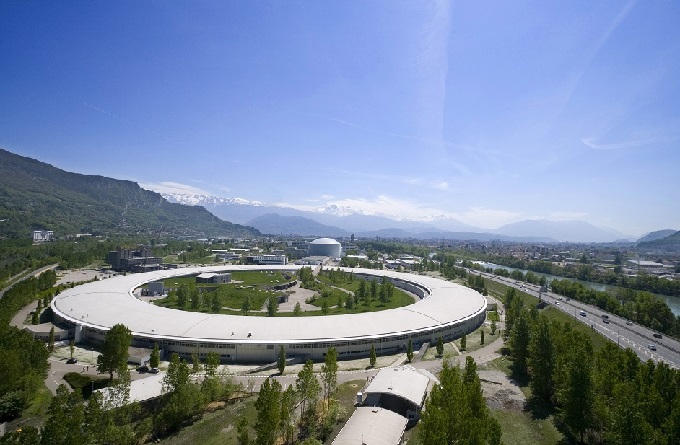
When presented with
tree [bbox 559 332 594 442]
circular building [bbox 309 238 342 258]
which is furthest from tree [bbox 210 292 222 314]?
circular building [bbox 309 238 342 258]

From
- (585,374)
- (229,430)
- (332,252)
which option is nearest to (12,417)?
(229,430)

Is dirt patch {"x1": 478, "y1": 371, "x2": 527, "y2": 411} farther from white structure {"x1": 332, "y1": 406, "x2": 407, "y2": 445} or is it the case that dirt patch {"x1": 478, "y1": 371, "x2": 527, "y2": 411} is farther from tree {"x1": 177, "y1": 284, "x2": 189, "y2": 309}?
tree {"x1": 177, "y1": 284, "x2": 189, "y2": 309}

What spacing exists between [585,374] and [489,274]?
320 ft

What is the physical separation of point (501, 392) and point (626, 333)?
107 ft

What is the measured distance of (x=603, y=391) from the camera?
24672 millimetres

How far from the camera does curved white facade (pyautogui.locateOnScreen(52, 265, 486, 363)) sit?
36906 mm

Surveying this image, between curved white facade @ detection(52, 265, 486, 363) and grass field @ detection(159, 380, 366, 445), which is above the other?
curved white facade @ detection(52, 265, 486, 363)

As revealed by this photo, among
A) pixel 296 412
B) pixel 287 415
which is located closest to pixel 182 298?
pixel 296 412

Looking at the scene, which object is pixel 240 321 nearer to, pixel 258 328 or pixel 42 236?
pixel 258 328

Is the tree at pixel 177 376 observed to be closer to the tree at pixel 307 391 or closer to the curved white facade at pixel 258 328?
the tree at pixel 307 391

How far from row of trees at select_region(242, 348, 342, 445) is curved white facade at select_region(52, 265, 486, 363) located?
10.0 metres

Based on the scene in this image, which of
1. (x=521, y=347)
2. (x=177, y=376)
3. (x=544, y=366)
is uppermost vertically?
(x=544, y=366)

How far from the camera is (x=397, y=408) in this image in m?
27.4

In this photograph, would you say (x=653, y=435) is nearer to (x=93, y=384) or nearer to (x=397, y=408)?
(x=397, y=408)
